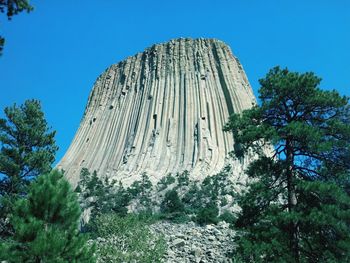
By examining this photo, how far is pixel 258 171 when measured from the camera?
1452 cm

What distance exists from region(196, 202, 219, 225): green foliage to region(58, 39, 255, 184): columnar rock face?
9.24m

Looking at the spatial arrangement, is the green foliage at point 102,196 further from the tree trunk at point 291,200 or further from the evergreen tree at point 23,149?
the tree trunk at point 291,200

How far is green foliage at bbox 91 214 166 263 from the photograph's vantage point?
18.5 meters

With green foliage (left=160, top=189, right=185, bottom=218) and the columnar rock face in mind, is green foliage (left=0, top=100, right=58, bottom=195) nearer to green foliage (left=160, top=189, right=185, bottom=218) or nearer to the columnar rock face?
green foliage (left=160, top=189, right=185, bottom=218)

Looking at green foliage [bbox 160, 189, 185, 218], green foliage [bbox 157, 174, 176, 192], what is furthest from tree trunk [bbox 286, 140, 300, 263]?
green foliage [bbox 157, 174, 176, 192]

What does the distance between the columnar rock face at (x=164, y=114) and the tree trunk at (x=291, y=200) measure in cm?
3316

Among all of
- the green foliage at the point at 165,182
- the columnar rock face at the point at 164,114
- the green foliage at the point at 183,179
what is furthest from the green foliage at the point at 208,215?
the columnar rock face at the point at 164,114

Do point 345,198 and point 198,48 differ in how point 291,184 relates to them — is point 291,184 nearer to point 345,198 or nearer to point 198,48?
point 345,198

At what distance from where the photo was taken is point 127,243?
1962 cm

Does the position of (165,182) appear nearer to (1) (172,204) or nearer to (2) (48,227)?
(1) (172,204)

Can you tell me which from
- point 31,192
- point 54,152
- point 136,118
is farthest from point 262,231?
point 136,118

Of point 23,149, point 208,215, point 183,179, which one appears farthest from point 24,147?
point 183,179

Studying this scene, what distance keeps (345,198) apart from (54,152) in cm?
1326

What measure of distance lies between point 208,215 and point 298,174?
2262cm
